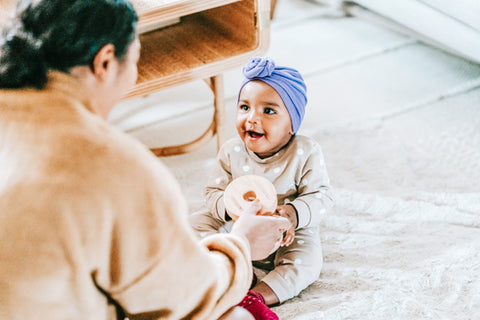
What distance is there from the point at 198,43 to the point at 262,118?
16.2 inches

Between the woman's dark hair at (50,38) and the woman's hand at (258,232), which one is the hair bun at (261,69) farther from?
the woman's dark hair at (50,38)

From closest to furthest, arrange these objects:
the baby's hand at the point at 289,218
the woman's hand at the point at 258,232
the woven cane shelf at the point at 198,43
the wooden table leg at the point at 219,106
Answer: the woman's hand at the point at 258,232 < the baby's hand at the point at 289,218 < the woven cane shelf at the point at 198,43 < the wooden table leg at the point at 219,106

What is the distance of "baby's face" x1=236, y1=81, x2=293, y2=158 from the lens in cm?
110

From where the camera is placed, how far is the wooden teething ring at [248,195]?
1.01 meters

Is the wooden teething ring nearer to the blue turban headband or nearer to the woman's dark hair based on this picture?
the blue turban headband

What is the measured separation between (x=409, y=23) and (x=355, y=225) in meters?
0.79

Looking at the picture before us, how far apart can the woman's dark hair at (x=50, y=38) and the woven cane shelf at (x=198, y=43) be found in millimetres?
567

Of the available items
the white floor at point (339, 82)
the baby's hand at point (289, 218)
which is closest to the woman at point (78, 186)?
the baby's hand at point (289, 218)

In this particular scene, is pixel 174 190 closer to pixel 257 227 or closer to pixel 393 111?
pixel 257 227

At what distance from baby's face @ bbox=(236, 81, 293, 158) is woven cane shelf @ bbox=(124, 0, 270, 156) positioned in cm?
22

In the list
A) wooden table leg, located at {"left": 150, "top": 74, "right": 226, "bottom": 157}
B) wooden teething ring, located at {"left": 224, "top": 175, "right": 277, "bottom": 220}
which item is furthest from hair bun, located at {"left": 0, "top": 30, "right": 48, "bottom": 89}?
wooden table leg, located at {"left": 150, "top": 74, "right": 226, "bottom": 157}

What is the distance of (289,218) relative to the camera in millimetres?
1079

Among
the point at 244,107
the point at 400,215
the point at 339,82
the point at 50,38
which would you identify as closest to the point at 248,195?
the point at 244,107

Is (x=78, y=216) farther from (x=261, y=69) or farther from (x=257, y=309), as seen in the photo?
(x=261, y=69)
